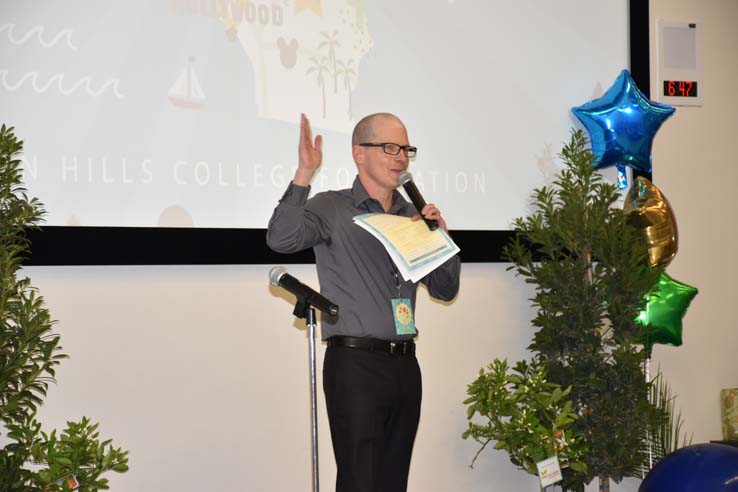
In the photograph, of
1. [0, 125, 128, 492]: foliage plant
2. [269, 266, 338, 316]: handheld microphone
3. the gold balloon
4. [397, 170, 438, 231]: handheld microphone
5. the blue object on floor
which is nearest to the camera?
[269, 266, 338, 316]: handheld microphone

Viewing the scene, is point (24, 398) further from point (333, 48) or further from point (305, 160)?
point (333, 48)

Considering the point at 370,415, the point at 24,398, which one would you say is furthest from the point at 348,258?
the point at 24,398

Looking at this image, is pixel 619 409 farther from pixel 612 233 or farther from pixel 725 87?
pixel 725 87

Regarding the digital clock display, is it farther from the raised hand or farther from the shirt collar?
the raised hand

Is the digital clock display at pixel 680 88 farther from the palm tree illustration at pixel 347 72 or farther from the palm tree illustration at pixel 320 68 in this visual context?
the palm tree illustration at pixel 320 68

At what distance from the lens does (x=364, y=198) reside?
3.10 metres

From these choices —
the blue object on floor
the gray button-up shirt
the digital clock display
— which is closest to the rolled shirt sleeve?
the gray button-up shirt

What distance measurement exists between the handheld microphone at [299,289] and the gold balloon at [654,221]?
7.42ft

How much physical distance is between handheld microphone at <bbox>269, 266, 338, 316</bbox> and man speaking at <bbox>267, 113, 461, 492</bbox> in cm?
40

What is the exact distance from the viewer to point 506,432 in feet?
12.7

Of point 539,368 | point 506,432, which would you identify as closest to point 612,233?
point 539,368

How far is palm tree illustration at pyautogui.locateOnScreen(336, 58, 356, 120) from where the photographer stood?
402 centimetres

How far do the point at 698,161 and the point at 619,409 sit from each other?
1.71m

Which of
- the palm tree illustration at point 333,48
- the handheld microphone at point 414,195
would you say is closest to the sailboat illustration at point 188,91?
the palm tree illustration at point 333,48
